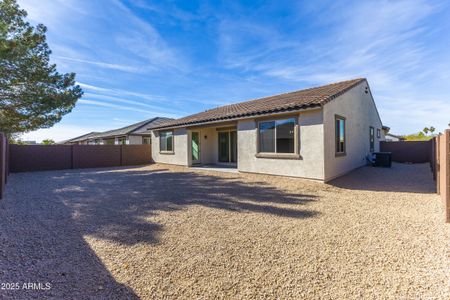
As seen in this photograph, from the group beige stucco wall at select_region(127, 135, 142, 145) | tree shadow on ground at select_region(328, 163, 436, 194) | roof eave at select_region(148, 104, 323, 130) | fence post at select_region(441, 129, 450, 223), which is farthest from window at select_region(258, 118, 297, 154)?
beige stucco wall at select_region(127, 135, 142, 145)

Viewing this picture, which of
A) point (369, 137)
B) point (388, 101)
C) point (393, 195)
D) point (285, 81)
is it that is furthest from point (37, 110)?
point (388, 101)

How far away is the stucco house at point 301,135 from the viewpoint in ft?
28.6

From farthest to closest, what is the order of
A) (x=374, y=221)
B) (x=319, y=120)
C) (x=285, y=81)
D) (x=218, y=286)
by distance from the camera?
(x=285, y=81)
(x=319, y=120)
(x=374, y=221)
(x=218, y=286)

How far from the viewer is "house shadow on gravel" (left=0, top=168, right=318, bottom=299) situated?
2732mm

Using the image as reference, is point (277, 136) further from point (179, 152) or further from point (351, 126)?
point (179, 152)

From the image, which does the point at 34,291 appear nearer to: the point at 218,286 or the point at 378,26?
the point at 218,286

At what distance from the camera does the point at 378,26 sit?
339 inches

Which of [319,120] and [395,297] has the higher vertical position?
[319,120]

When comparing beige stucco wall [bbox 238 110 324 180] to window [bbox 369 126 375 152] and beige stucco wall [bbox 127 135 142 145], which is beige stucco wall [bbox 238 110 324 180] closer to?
A: window [bbox 369 126 375 152]

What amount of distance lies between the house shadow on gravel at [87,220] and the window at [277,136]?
84.3 inches

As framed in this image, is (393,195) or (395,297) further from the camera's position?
(393,195)

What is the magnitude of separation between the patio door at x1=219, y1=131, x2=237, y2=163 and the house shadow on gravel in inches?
213

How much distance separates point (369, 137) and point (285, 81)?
695cm

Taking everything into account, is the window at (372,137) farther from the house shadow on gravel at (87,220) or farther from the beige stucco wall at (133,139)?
Answer: the beige stucco wall at (133,139)
